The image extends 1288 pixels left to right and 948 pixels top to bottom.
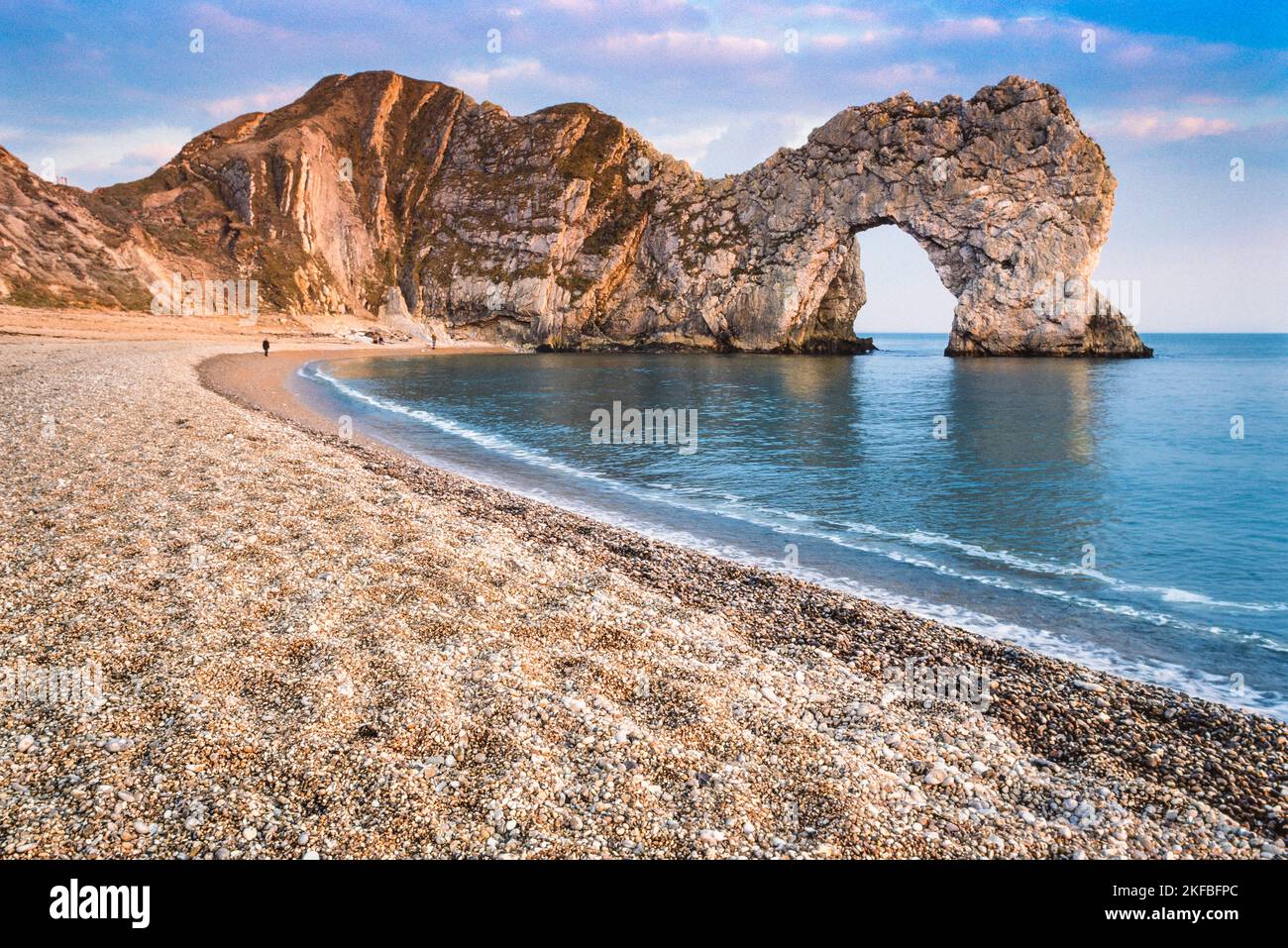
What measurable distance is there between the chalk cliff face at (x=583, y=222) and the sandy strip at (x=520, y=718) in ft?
299

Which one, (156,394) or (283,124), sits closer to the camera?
(156,394)

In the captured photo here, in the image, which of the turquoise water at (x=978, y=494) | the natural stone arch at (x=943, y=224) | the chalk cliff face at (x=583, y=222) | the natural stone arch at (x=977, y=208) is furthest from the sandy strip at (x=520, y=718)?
the natural stone arch at (x=943, y=224)

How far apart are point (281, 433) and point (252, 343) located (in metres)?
65.1

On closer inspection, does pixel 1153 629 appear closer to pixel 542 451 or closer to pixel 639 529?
pixel 639 529

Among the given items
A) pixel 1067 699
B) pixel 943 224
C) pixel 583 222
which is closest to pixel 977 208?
pixel 943 224

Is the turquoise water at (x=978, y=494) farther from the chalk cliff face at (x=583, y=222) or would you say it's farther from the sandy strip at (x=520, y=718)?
the chalk cliff face at (x=583, y=222)

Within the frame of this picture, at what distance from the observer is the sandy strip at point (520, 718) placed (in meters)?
6.05

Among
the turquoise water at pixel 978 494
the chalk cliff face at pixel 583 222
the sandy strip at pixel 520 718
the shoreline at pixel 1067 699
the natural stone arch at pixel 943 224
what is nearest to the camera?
the sandy strip at pixel 520 718

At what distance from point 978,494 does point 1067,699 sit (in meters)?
14.8

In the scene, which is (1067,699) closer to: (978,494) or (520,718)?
(520,718)

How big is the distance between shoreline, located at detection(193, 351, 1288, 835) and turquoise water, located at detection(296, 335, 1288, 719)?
104 cm

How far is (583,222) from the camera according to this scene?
139 m
